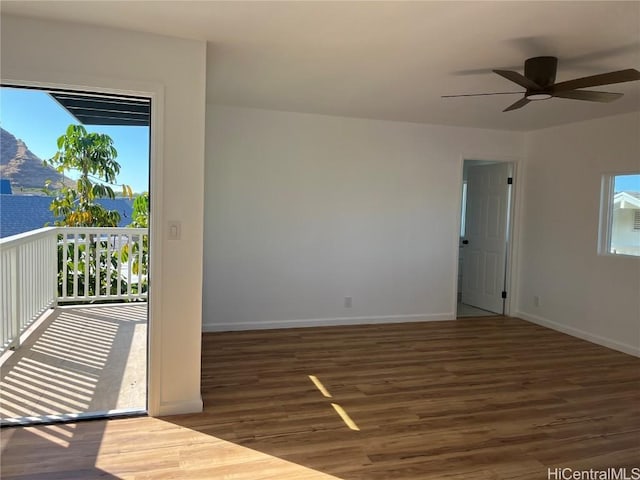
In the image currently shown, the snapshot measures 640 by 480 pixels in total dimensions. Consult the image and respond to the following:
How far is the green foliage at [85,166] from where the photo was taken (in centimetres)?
371

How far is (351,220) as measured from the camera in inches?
205

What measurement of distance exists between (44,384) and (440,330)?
12.7ft

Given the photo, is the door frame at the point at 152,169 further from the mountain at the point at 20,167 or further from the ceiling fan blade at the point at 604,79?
the ceiling fan blade at the point at 604,79

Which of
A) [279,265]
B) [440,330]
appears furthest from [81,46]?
[440,330]

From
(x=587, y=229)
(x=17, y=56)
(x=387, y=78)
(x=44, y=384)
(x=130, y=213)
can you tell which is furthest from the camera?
(x=587, y=229)

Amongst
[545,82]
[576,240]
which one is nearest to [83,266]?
[545,82]

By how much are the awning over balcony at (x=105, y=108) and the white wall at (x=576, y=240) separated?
177 inches

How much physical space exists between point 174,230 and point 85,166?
1.71 metres

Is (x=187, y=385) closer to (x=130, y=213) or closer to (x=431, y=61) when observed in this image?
(x=130, y=213)

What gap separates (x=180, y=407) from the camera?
2.92 meters

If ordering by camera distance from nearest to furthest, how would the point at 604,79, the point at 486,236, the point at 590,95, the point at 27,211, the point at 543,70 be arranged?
the point at 604,79 < the point at 543,70 < the point at 590,95 < the point at 27,211 < the point at 486,236

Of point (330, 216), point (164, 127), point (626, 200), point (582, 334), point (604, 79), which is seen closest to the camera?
point (604, 79)

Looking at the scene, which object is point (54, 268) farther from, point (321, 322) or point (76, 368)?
point (321, 322)

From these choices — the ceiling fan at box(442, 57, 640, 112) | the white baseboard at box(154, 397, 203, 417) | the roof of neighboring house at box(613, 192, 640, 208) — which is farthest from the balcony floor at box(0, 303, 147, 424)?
the roof of neighboring house at box(613, 192, 640, 208)
